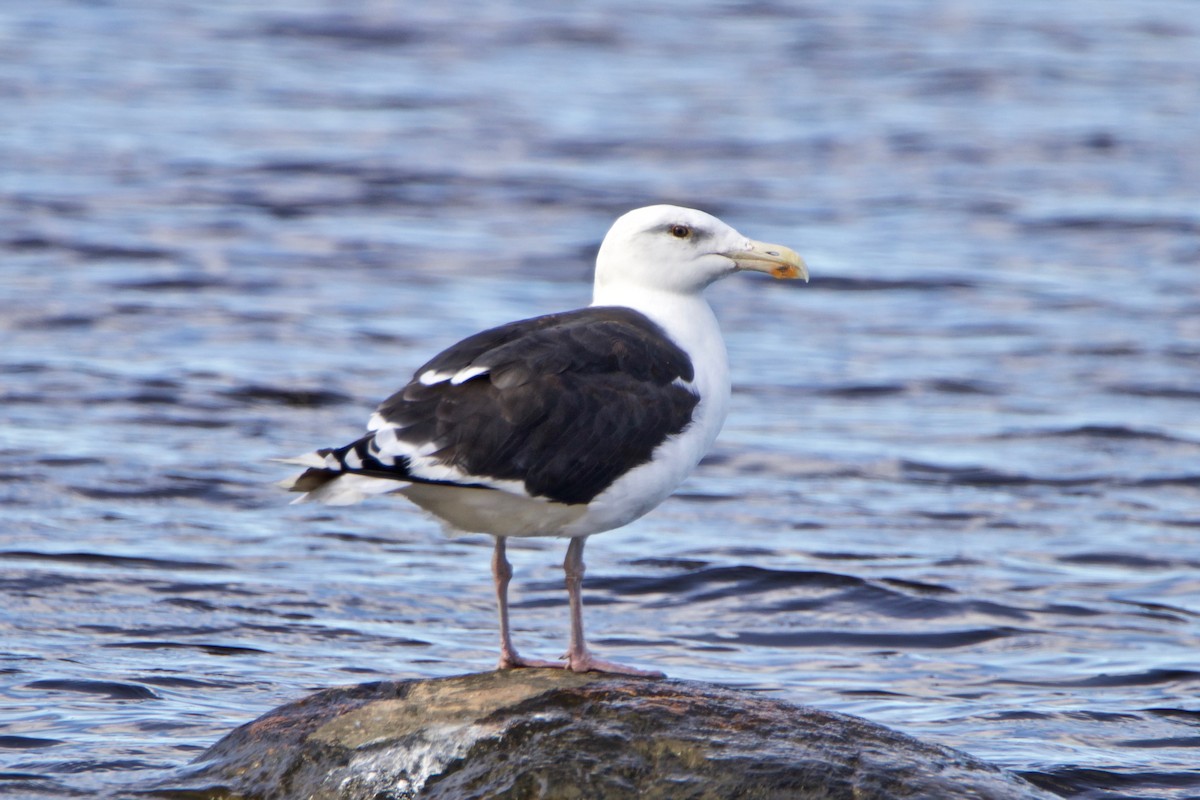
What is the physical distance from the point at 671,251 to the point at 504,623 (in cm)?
160

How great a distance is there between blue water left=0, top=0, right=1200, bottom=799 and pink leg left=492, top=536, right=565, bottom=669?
1.30m

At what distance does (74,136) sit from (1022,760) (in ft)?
50.8

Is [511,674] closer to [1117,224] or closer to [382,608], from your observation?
[382,608]

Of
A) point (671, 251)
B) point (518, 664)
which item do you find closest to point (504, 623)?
point (518, 664)

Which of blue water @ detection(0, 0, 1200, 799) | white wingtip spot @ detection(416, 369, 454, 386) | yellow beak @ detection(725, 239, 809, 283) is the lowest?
blue water @ detection(0, 0, 1200, 799)

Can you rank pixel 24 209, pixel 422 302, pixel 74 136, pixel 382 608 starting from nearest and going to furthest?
pixel 382 608 → pixel 422 302 → pixel 24 209 → pixel 74 136

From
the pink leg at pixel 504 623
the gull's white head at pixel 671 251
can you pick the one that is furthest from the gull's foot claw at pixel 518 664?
the gull's white head at pixel 671 251

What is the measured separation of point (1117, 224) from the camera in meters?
18.1

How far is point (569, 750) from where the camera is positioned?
19.4 feet

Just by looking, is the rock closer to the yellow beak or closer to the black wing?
the black wing

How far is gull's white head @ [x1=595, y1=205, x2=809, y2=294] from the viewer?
23.8 feet

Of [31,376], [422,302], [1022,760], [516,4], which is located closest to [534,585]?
[1022,760]

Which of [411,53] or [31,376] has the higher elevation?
[411,53]

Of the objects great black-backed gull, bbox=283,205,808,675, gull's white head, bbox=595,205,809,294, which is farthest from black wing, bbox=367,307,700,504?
gull's white head, bbox=595,205,809,294
